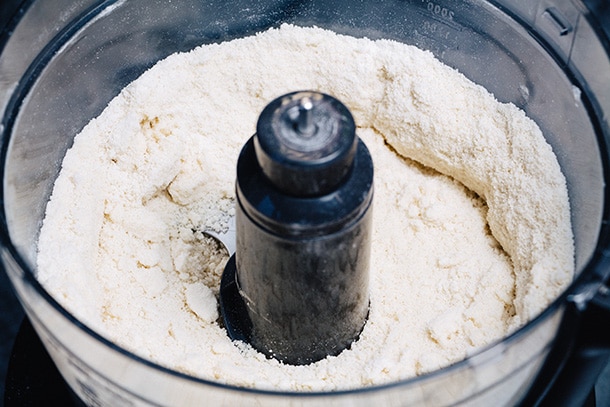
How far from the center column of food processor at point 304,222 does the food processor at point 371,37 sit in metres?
0.15

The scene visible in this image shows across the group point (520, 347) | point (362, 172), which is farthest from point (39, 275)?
point (520, 347)

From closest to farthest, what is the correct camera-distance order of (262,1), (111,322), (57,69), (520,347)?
(520,347), (111,322), (57,69), (262,1)

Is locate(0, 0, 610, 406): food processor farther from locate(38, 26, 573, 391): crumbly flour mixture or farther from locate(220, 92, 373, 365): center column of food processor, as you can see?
locate(220, 92, 373, 365): center column of food processor

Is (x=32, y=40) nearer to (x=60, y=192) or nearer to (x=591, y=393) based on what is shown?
(x=60, y=192)

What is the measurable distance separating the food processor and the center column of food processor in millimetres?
150

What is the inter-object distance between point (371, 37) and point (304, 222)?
45cm

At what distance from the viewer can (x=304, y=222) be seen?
0.77m

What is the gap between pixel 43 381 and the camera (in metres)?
0.99

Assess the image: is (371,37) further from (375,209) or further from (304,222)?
(304,222)

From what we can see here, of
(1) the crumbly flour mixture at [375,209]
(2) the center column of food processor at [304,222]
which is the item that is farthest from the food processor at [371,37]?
(2) the center column of food processor at [304,222]

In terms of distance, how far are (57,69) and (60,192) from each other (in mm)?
148

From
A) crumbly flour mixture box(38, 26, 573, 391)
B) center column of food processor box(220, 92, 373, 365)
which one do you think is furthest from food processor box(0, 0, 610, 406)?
center column of food processor box(220, 92, 373, 365)

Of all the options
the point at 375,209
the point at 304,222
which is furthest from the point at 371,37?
the point at 304,222

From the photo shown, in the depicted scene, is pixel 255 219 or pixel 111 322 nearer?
pixel 255 219
